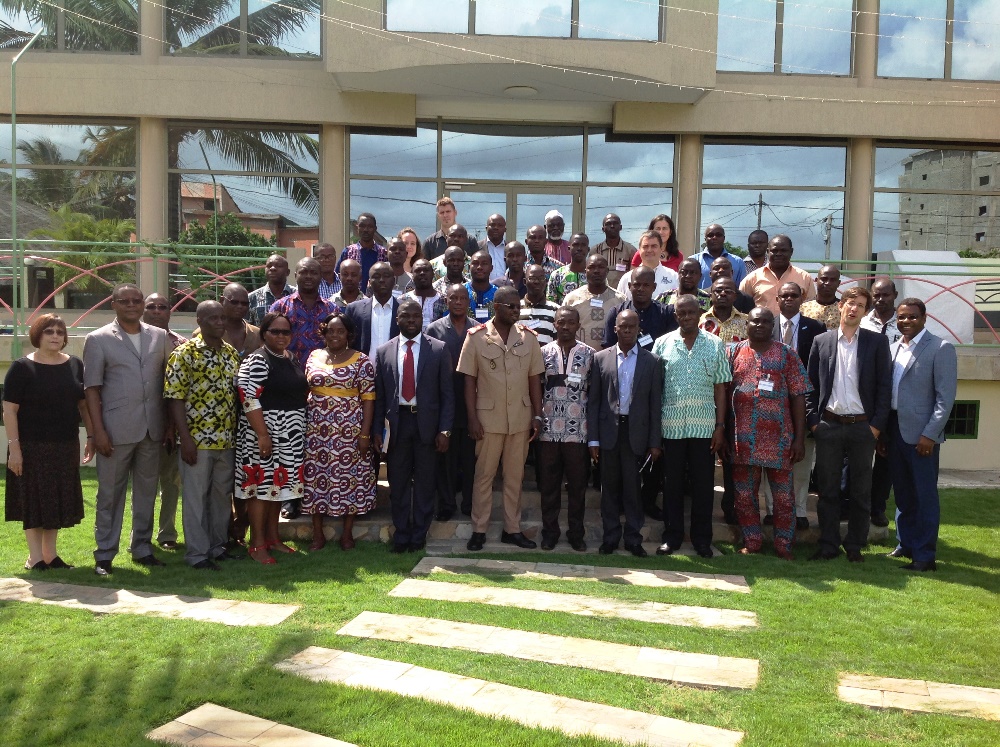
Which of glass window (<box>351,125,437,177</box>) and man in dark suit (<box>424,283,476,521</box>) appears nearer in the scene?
man in dark suit (<box>424,283,476,521</box>)

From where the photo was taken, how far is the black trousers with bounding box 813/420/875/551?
23.0 feet

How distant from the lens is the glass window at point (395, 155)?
48.0 feet

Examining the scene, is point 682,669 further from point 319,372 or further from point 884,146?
point 884,146

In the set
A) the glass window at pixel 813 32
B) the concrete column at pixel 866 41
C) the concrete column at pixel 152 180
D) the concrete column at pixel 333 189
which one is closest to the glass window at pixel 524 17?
the concrete column at pixel 333 189

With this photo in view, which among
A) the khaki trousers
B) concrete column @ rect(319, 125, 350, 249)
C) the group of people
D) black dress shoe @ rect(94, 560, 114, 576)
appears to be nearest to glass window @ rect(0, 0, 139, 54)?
concrete column @ rect(319, 125, 350, 249)

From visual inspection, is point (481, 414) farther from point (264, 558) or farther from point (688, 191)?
point (688, 191)

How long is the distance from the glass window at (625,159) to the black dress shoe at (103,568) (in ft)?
34.1

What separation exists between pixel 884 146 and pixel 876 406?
31.8ft

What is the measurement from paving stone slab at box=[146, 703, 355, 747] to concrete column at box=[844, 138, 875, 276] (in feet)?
43.3

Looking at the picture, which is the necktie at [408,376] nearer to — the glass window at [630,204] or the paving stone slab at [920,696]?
the paving stone slab at [920,696]

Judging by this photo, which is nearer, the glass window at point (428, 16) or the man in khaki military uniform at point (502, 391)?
the man in khaki military uniform at point (502, 391)

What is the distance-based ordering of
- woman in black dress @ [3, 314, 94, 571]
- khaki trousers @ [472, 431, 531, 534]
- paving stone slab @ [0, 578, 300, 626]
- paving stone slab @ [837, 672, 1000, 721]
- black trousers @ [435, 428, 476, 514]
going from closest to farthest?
paving stone slab @ [837, 672, 1000, 721] < paving stone slab @ [0, 578, 300, 626] < woman in black dress @ [3, 314, 94, 571] < khaki trousers @ [472, 431, 531, 534] < black trousers @ [435, 428, 476, 514]

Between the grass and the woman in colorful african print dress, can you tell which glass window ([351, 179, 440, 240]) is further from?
the grass

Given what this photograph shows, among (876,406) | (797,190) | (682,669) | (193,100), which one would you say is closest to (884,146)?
(797,190)
